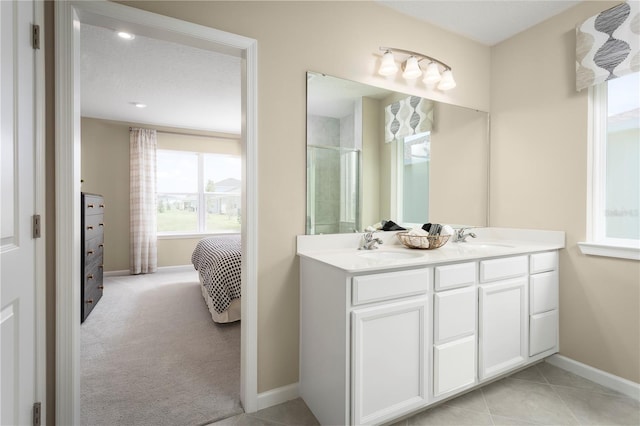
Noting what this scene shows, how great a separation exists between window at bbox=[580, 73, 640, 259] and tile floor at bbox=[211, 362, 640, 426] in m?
0.92

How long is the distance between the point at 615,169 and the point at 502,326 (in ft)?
4.46

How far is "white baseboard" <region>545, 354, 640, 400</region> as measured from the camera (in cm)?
195

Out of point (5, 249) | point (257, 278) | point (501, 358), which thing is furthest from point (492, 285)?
point (5, 249)

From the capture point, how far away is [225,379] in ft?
6.88

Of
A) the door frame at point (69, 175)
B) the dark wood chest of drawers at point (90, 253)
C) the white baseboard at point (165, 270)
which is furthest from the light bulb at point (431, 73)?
the white baseboard at point (165, 270)

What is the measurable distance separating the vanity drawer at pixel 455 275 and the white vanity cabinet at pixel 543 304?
0.65 metres

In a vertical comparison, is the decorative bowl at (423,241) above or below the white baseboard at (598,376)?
above

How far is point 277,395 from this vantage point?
184 centimetres

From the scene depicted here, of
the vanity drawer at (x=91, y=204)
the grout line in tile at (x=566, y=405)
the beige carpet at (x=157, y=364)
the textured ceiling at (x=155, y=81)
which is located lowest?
the grout line in tile at (x=566, y=405)

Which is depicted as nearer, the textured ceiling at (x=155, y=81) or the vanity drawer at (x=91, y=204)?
the textured ceiling at (x=155, y=81)

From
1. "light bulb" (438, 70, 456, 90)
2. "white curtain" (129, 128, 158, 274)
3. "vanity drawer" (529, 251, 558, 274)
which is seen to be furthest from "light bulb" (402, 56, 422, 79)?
"white curtain" (129, 128, 158, 274)

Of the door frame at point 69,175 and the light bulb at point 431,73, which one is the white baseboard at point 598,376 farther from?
the door frame at point 69,175

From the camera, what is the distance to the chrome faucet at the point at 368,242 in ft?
6.75

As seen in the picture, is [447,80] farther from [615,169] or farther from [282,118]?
[282,118]
